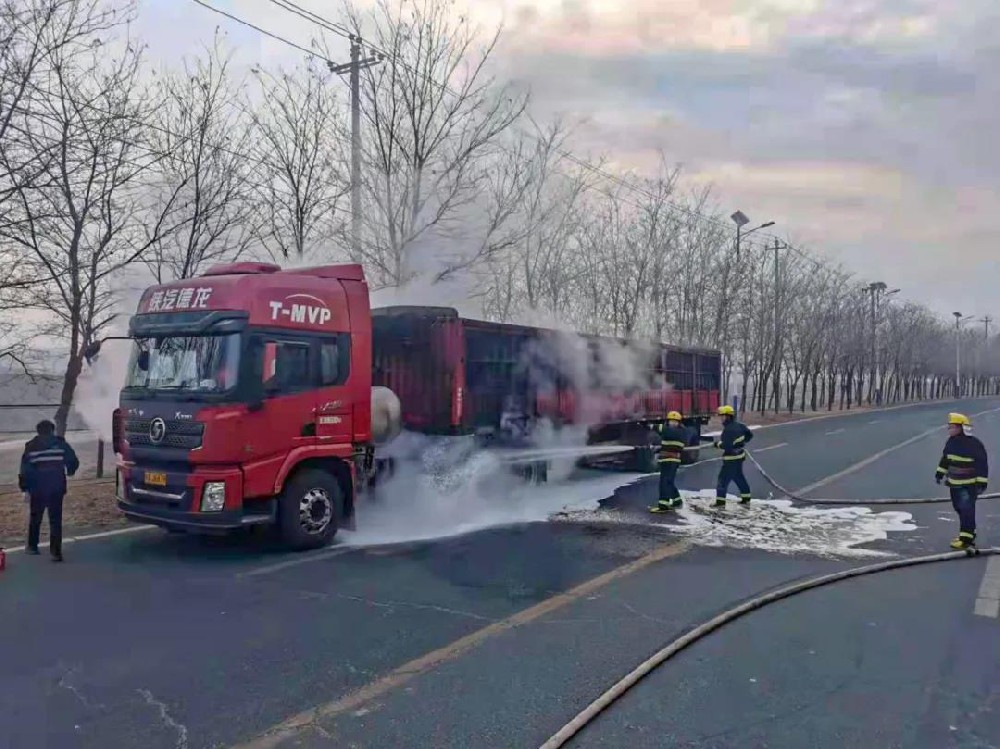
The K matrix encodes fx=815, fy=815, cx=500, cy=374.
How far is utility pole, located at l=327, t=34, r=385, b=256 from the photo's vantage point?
1480cm

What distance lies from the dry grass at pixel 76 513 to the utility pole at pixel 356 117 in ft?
20.1

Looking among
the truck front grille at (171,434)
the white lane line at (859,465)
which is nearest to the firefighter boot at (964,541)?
the white lane line at (859,465)

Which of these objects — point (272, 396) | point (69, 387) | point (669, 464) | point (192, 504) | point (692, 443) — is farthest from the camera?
point (692, 443)

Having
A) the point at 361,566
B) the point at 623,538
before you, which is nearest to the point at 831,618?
the point at 623,538

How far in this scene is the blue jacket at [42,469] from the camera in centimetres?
837

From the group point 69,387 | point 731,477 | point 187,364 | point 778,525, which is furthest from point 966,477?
point 69,387

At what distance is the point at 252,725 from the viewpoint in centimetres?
435

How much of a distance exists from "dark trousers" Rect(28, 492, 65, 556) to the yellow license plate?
0.85m

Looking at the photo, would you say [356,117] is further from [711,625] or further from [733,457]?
[711,625]

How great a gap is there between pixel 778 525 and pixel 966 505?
2272 mm

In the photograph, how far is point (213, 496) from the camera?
8.17m

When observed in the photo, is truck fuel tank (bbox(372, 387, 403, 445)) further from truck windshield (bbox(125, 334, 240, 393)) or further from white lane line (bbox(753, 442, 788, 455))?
white lane line (bbox(753, 442, 788, 455))

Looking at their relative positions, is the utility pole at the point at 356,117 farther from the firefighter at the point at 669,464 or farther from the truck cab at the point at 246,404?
the firefighter at the point at 669,464

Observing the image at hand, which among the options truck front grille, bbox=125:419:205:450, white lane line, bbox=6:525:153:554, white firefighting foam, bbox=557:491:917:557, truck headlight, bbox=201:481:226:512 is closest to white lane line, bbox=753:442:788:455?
white firefighting foam, bbox=557:491:917:557
